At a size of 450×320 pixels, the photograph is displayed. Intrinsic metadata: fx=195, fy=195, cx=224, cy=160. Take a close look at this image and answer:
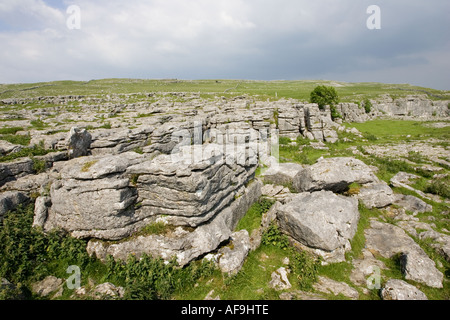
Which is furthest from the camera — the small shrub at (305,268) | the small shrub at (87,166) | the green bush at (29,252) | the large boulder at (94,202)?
the small shrub at (87,166)

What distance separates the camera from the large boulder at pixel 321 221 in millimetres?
10098

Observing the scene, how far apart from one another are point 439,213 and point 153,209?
18.8m

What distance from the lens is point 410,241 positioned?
11023 mm

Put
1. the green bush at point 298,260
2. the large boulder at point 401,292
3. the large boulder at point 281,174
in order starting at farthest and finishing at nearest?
1. the large boulder at point 281,174
2. the green bush at point 298,260
3. the large boulder at point 401,292

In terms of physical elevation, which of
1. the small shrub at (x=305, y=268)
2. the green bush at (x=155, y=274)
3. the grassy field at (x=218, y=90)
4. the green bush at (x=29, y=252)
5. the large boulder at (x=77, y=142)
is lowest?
the small shrub at (x=305, y=268)

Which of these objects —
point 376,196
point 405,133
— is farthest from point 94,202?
point 405,133

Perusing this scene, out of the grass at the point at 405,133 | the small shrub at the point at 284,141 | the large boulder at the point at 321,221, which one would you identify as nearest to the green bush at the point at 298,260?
the large boulder at the point at 321,221

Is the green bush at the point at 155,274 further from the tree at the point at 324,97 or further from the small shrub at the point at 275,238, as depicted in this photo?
the tree at the point at 324,97

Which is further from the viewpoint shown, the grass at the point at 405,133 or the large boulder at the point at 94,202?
the grass at the point at 405,133

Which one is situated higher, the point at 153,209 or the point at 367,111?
the point at 367,111

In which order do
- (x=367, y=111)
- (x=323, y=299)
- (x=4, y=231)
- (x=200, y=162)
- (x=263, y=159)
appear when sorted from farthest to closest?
(x=367, y=111)
(x=263, y=159)
(x=200, y=162)
(x=4, y=231)
(x=323, y=299)

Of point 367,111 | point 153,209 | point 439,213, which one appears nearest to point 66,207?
point 153,209

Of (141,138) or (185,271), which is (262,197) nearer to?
(185,271)

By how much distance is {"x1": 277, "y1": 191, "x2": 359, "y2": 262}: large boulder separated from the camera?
398 inches
